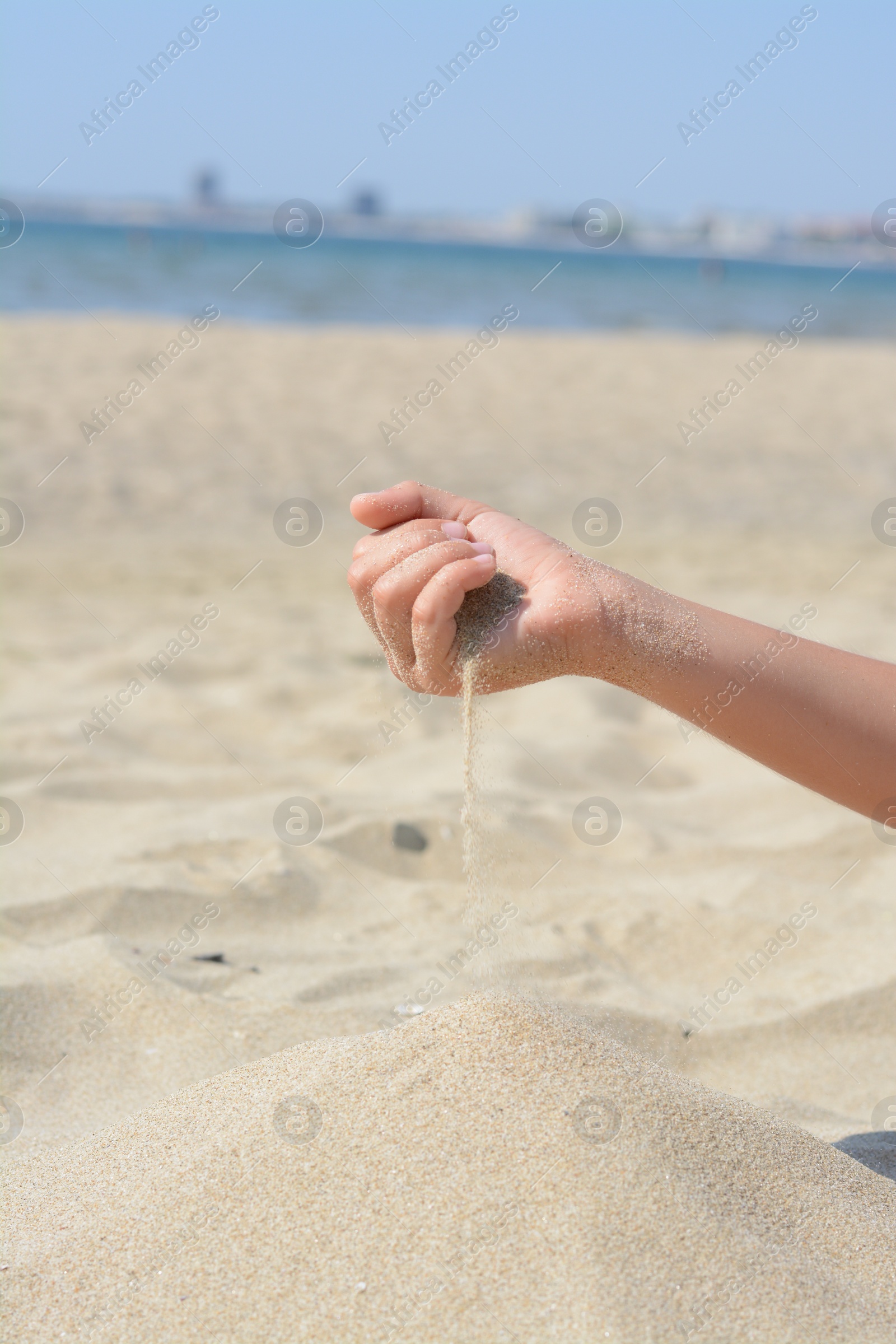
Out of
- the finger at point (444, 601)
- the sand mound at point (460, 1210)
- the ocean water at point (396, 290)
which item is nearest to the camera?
the sand mound at point (460, 1210)

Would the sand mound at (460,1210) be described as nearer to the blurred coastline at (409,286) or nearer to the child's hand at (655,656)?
the child's hand at (655,656)

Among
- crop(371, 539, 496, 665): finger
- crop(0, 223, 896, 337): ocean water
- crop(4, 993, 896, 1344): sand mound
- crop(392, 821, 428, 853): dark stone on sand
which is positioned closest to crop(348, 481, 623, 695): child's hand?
crop(371, 539, 496, 665): finger

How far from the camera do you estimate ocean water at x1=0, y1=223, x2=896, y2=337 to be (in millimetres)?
15844

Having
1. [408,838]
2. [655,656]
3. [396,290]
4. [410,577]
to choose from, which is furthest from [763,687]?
[396,290]

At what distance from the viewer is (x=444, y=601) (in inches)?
54.0

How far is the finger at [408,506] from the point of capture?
1.53 meters

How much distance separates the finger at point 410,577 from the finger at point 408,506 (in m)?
0.12

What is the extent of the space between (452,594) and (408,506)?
256 millimetres

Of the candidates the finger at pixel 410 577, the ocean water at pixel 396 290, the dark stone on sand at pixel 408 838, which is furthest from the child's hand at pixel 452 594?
the ocean water at pixel 396 290

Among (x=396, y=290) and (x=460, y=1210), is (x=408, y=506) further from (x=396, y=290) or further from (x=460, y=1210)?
(x=396, y=290)

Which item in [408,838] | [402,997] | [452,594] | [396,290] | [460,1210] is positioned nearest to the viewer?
[460,1210]

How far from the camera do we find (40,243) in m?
28.8

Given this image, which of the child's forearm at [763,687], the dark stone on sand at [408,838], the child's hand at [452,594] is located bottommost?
the dark stone on sand at [408,838]

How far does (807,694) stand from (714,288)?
32214mm
